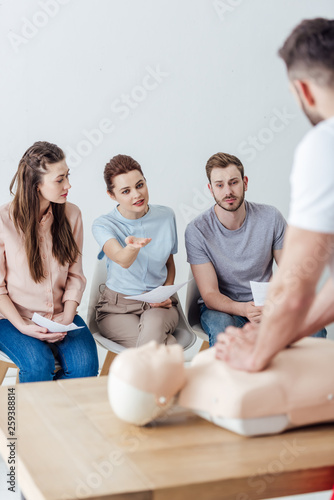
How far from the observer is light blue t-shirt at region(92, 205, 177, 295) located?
2.81m

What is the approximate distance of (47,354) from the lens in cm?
241

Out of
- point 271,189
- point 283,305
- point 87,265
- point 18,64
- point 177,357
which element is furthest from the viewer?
point 271,189

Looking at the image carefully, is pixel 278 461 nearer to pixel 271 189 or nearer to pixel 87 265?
pixel 87 265

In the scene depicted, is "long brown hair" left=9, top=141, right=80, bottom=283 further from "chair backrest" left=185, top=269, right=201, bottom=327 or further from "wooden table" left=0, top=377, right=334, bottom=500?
"wooden table" left=0, top=377, right=334, bottom=500

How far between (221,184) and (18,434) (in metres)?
1.79

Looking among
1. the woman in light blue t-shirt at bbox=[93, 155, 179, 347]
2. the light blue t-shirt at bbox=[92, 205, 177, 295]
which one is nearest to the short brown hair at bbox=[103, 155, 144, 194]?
the woman in light blue t-shirt at bbox=[93, 155, 179, 347]

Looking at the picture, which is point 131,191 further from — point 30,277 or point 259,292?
point 259,292

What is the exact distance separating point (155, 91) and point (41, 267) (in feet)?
5.62

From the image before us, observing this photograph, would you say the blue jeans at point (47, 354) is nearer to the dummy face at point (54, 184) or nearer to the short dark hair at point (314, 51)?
the dummy face at point (54, 184)

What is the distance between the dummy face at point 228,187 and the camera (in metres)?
2.84

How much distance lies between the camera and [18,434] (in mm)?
1286

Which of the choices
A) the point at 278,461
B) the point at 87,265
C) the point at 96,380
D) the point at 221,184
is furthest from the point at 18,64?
the point at 278,461

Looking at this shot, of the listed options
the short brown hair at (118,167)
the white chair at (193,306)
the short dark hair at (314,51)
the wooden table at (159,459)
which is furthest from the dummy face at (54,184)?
the short dark hair at (314,51)

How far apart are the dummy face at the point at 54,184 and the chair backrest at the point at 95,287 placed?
504mm
